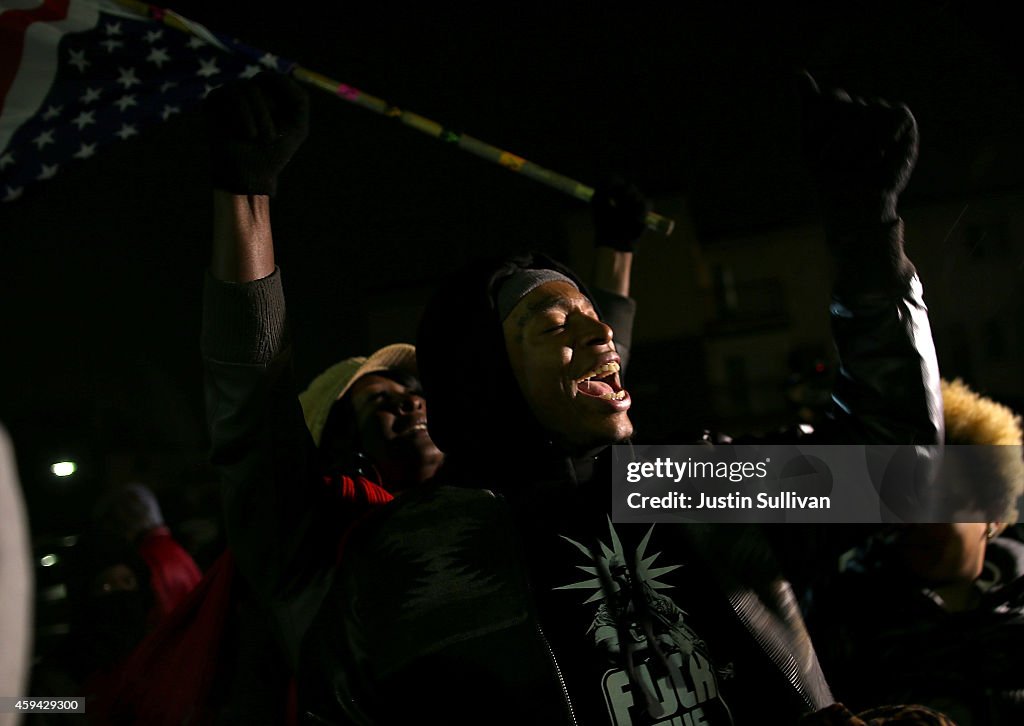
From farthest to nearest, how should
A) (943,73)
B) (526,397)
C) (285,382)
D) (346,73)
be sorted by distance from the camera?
(346,73) → (943,73) → (526,397) → (285,382)

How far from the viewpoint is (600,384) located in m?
1.63

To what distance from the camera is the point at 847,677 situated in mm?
2021

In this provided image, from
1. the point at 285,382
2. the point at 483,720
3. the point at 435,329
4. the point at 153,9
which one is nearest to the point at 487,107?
the point at 153,9

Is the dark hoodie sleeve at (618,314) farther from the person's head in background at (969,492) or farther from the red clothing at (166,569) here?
the red clothing at (166,569)

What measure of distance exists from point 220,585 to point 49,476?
3.78ft

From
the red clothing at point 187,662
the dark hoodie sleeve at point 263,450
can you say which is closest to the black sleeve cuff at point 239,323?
the dark hoodie sleeve at point 263,450

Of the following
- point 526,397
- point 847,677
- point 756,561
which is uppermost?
point 526,397

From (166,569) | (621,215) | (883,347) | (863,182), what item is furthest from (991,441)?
(166,569)

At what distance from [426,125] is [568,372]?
1.27 metres

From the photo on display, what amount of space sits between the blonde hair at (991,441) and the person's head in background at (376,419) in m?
1.26

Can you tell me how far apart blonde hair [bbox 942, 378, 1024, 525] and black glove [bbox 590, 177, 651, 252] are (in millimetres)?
869

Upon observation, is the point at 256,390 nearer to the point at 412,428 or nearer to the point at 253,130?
the point at 253,130

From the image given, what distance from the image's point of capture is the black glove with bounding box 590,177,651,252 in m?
2.34

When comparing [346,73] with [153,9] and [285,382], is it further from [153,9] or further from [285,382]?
[285,382]
